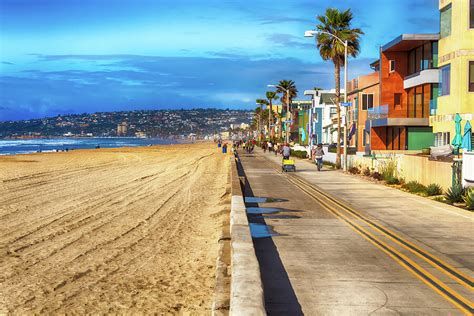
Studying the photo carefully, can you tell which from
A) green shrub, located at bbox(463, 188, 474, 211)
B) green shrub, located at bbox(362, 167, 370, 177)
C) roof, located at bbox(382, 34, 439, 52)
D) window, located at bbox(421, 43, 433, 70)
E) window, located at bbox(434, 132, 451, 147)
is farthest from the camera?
window, located at bbox(421, 43, 433, 70)

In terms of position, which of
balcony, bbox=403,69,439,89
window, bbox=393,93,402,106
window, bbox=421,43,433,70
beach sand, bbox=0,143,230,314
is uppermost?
window, bbox=421,43,433,70

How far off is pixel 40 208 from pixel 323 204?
33.4 ft

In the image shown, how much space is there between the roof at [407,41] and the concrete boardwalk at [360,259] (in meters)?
24.1

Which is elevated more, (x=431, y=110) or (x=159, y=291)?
(x=431, y=110)

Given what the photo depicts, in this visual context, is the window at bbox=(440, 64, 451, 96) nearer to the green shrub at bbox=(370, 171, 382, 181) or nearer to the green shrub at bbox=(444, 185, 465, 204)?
the green shrub at bbox=(370, 171, 382, 181)

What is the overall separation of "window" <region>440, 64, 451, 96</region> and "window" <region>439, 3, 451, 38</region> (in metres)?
1.98

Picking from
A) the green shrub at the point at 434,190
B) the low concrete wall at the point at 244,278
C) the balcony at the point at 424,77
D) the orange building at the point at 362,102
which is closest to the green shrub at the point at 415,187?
the green shrub at the point at 434,190

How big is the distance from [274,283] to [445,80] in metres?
26.9

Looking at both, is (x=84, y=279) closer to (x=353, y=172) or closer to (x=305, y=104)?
(x=353, y=172)

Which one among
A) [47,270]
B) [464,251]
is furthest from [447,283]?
[47,270]

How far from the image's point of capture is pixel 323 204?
64.3ft

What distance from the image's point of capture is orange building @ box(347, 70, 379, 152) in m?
53.2

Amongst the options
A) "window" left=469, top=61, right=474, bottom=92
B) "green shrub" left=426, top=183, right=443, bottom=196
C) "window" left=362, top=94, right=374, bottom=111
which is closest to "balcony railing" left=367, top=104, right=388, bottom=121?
"window" left=362, top=94, right=374, bottom=111

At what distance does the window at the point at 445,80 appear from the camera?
104 feet
